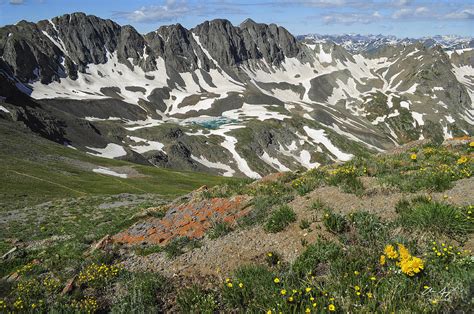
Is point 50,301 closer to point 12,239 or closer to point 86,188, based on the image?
point 12,239

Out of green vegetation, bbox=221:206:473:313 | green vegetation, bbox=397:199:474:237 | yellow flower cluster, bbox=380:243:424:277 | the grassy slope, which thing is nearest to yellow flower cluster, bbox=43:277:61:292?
green vegetation, bbox=221:206:473:313

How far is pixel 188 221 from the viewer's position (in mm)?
15922

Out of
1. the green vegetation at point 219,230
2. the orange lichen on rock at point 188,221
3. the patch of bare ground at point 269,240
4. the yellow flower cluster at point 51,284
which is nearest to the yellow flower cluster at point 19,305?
the yellow flower cluster at point 51,284

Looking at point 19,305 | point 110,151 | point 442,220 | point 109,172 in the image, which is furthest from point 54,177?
point 442,220

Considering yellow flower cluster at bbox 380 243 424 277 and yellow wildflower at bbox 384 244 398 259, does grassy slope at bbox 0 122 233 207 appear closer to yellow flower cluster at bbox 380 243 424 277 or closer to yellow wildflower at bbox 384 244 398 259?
yellow wildflower at bbox 384 244 398 259

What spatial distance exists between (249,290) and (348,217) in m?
4.21

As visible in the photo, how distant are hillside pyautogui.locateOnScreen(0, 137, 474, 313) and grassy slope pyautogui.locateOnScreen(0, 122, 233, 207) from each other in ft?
125

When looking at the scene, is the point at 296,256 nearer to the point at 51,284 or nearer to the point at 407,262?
the point at 407,262

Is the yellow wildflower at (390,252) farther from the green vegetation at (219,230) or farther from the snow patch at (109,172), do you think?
the snow patch at (109,172)

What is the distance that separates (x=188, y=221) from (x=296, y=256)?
6.59 m

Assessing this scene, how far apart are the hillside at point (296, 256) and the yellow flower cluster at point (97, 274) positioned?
38mm

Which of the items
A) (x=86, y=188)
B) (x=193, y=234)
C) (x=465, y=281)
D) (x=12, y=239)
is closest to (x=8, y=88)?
(x=86, y=188)

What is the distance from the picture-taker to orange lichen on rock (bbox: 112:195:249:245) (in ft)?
48.6

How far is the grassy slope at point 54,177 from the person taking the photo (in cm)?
5778
